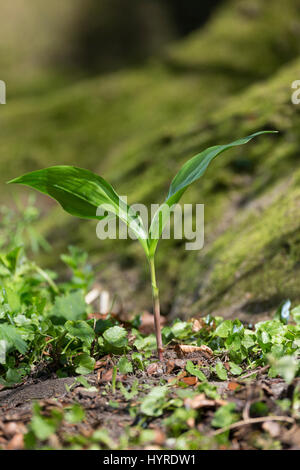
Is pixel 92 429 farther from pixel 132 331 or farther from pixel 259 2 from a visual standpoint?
pixel 259 2

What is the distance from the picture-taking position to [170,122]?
638 cm

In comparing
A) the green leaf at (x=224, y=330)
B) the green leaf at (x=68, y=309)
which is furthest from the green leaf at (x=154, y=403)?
the green leaf at (x=68, y=309)

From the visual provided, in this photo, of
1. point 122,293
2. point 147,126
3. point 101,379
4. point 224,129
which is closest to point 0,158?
point 147,126

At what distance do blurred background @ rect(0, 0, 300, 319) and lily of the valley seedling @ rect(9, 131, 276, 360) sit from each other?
1.05 meters

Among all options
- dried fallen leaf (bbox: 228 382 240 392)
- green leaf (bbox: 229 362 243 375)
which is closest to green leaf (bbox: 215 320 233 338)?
green leaf (bbox: 229 362 243 375)

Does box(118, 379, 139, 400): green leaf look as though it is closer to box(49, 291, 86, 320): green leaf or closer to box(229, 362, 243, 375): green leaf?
box(229, 362, 243, 375): green leaf

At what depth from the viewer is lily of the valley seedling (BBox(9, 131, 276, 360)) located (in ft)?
4.44

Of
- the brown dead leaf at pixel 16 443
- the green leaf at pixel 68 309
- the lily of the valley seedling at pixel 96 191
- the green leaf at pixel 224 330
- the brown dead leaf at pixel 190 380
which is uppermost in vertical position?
the lily of the valley seedling at pixel 96 191

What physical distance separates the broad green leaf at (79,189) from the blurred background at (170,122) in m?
1.17

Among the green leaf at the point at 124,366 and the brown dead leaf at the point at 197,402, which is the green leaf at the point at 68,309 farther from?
the brown dead leaf at the point at 197,402

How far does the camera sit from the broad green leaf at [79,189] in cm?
135

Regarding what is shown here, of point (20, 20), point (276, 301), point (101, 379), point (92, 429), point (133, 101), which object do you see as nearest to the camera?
point (92, 429)

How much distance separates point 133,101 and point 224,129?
3.95 meters

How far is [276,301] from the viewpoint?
2.27 metres
